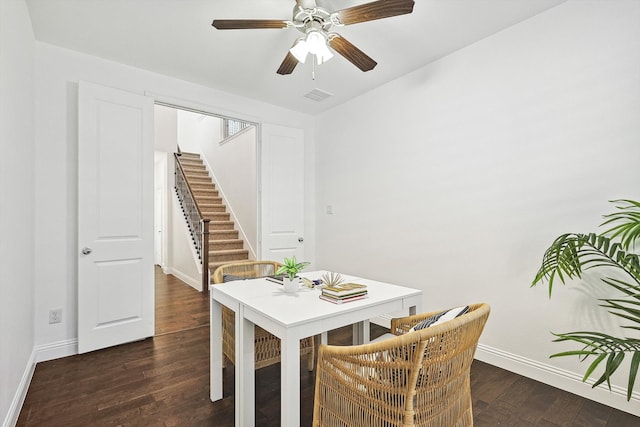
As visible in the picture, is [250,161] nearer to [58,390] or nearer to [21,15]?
[21,15]

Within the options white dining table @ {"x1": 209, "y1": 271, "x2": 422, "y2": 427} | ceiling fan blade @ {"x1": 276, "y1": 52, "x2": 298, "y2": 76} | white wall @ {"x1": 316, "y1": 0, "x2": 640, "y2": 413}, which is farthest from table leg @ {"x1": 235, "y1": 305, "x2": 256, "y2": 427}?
white wall @ {"x1": 316, "y1": 0, "x2": 640, "y2": 413}

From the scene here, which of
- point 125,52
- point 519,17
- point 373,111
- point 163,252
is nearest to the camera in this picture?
point 519,17

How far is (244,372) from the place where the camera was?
5.31 ft

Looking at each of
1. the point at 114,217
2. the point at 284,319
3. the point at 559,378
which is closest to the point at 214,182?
the point at 114,217

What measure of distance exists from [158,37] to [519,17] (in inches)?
108

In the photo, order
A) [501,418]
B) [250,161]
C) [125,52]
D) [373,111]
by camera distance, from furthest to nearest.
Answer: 1. [250,161]
2. [373,111]
3. [125,52]
4. [501,418]

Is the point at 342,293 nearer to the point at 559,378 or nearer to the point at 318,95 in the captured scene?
the point at 559,378

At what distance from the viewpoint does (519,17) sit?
2.30m

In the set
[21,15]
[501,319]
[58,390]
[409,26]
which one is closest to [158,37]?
[21,15]

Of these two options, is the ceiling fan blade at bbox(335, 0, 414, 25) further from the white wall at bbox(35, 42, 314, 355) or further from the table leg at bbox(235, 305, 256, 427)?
the white wall at bbox(35, 42, 314, 355)

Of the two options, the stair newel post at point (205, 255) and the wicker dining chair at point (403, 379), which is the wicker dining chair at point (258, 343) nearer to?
the wicker dining chair at point (403, 379)

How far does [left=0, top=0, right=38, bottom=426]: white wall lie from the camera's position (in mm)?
1601

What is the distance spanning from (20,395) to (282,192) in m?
2.87

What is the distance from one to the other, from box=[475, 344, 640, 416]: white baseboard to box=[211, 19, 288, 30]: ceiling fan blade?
9.18 feet
